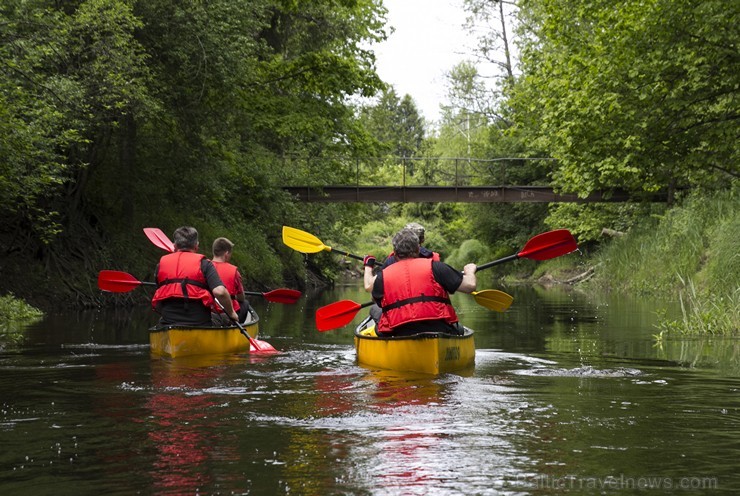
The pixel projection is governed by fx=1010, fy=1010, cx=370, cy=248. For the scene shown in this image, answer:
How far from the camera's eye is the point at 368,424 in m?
6.30

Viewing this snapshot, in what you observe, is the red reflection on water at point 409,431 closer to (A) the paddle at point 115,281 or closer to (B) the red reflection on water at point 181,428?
(B) the red reflection on water at point 181,428

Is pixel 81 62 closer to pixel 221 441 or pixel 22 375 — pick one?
pixel 22 375

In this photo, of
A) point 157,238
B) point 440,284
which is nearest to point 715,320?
point 440,284

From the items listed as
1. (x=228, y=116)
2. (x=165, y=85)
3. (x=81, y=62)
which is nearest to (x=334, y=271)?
(x=228, y=116)

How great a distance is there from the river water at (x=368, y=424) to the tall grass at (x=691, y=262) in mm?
1231

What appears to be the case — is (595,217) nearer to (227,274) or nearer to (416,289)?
A: (227,274)

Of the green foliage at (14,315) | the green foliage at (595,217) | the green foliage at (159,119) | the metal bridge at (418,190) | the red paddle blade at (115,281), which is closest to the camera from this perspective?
the red paddle blade at (115,281)

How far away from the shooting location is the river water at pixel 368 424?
480cm

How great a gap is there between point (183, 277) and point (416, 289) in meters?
2.94

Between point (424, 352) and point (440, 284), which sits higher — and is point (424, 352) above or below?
below

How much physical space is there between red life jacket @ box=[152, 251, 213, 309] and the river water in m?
0.74

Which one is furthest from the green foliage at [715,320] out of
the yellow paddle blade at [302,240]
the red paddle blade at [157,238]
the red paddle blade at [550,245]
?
the red paddle blade at [157,238]

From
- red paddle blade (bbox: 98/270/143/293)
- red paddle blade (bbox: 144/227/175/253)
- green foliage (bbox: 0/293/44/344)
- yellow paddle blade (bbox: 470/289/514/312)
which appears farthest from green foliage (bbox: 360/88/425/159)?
yellow paddle blade (bbox: 470/289/514/312)

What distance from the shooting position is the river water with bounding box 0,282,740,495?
15.8 feet
